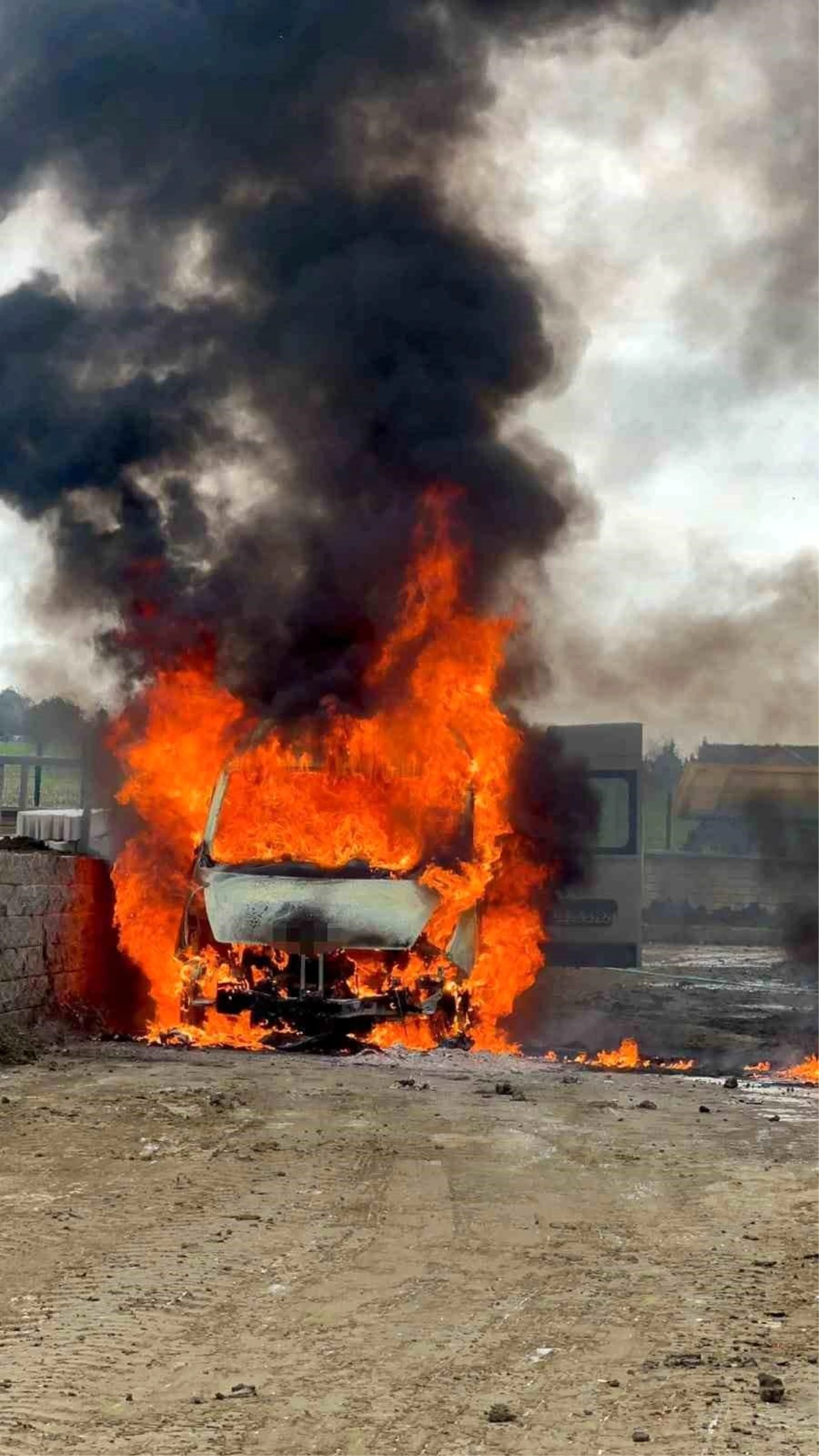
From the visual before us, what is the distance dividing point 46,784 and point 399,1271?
116ft

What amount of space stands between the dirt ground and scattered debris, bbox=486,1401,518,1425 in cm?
1

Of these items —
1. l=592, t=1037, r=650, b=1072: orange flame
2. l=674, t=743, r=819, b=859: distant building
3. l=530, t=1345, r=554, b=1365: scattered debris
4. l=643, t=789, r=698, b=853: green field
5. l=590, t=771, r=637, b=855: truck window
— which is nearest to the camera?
l=530, t=1345, r=554, b=1365: scattered debris

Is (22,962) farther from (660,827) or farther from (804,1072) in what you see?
(660,827)

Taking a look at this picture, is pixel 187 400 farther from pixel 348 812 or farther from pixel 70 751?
pixel 70 751

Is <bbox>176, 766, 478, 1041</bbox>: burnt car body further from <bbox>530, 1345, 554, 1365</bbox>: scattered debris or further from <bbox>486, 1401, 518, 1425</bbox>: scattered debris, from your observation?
<bbox>486, 1401, 518, 1425</bbox>: scattered debris

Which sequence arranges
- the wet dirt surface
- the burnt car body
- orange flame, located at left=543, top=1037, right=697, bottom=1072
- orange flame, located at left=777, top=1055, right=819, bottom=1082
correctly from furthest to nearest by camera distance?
1. the wet dirt surface
2. orange flame, located at left=543, top=1037, right=697, bottom=1072
3. the burnt car body
4. orange flame, located at left=777, top=1055, right=819, bottom=1082

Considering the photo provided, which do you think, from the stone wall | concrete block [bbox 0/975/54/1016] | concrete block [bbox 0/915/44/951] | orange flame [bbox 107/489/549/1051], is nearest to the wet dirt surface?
orange flame [bbox 107/489/549/1051]

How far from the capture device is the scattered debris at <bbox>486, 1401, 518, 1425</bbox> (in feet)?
11.5

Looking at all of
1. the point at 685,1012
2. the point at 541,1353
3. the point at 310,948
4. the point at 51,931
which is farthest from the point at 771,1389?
the point at 685,1012

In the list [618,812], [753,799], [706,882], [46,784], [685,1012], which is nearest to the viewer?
[685,1012]

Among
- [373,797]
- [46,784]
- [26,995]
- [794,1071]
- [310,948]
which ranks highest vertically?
[46,784]

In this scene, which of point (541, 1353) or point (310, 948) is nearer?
point (541, 1353)

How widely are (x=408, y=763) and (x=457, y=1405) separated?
8.87 metres

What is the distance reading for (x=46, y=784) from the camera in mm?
39062
